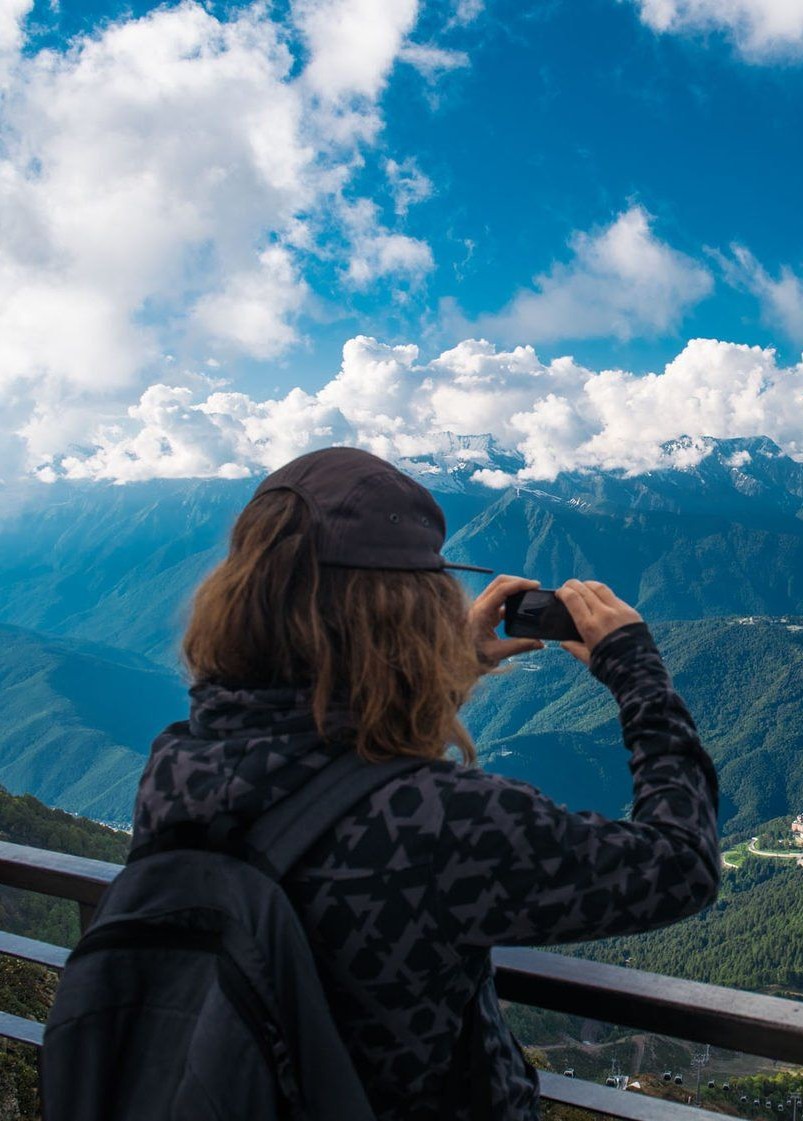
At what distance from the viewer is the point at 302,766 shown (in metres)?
1.44

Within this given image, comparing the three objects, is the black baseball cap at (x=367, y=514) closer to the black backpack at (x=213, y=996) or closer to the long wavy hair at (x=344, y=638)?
the long wavy hair at (x=344, y=638)

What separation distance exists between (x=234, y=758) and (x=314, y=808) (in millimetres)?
160

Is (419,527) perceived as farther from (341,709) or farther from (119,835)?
(119,835)

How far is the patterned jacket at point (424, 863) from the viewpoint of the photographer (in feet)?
4.58

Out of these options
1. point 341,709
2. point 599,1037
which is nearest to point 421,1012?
point 341,709

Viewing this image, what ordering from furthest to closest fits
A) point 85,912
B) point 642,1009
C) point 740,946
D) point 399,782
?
point 740,946 < point 85,912 < point 642,1009 < point 399,782

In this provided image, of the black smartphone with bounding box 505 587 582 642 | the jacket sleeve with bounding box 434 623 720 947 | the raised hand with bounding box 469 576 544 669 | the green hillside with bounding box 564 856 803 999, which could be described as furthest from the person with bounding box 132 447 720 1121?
the green hillside with bounding box 564 856 803 999

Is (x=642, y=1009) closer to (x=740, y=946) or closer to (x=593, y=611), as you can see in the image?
(x=593, y=611)

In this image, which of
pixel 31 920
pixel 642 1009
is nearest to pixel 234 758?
pixel 642 1009

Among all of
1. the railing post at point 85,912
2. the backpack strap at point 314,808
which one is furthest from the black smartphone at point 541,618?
the railing post at point 85,912

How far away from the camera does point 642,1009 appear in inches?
76.2

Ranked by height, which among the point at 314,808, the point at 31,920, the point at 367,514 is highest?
the point at 367,514

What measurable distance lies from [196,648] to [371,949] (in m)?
0.63

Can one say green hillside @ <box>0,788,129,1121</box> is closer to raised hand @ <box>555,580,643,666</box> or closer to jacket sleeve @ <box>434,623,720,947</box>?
jacket sleeve @ <box>434,623,720,947</box>
